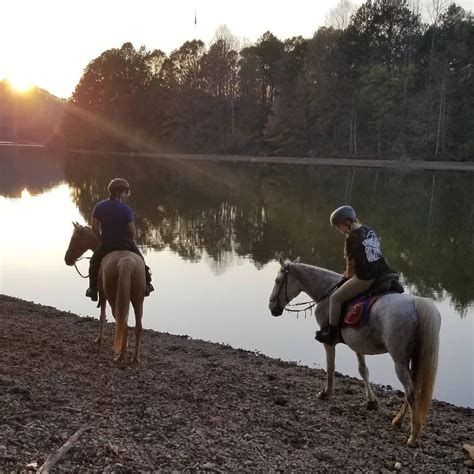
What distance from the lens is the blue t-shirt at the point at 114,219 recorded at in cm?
859

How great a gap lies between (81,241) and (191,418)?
493cm

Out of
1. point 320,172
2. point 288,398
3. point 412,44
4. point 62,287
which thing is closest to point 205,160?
point 320,172

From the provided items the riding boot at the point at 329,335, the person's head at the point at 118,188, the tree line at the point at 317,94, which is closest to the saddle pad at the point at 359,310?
the riding boot at the point at 329,335

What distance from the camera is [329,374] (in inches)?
309

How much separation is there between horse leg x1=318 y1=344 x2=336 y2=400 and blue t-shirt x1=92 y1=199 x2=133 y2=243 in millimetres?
3687

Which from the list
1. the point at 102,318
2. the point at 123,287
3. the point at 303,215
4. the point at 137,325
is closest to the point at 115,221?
the point at 123,287

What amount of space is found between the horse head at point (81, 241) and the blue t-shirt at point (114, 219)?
1.49m

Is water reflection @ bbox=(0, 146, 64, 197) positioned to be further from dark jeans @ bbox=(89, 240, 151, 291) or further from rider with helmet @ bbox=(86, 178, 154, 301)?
rider with helmet @ bbox=(86, 178, 154, 301)

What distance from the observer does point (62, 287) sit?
624 inches

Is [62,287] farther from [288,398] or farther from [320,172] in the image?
[320,172]

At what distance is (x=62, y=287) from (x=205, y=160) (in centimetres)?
6635

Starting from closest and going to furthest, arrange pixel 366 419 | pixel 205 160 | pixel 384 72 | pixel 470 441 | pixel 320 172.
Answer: pixel 470 441
pixel 366 419
pixel 320 172
pixel 384 72
pixel 205 160

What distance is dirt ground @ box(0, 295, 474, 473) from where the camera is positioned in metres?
5.32

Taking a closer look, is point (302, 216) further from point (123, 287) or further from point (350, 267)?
point (350, 267)
